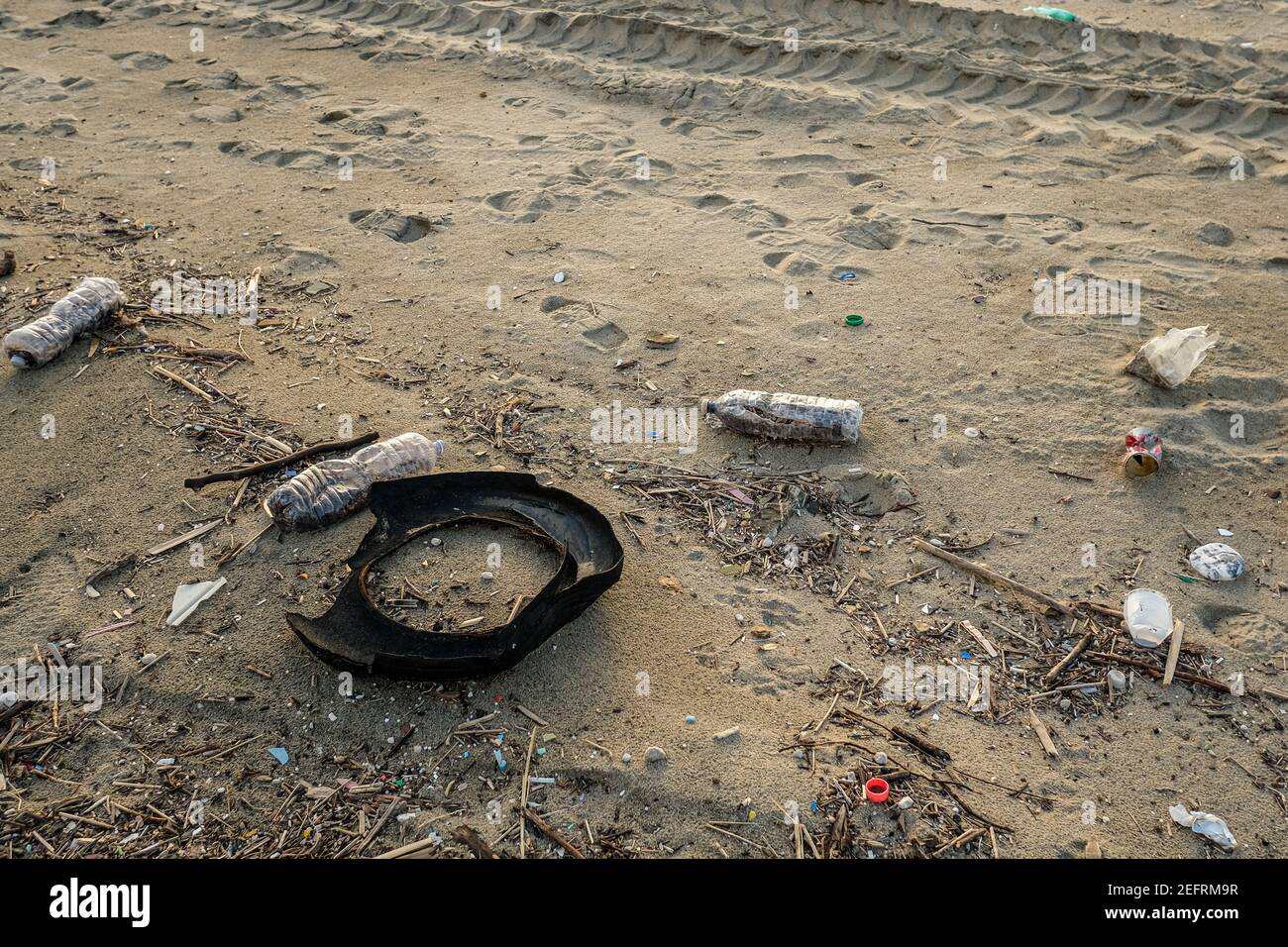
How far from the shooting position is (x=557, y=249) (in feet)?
17.6

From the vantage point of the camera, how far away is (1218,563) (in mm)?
3473

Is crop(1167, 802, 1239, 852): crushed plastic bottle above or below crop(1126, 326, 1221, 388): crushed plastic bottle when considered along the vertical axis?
below

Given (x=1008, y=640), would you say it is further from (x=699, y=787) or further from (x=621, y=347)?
(x=621, y=347)

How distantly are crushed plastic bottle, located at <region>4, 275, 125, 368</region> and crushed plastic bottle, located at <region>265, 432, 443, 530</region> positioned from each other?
1656 mm

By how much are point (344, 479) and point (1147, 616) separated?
293 cm

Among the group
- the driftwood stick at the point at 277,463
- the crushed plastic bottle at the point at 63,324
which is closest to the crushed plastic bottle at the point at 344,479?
the driftwood stick at the point at 277,463

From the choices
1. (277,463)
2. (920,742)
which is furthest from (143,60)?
(920,742)

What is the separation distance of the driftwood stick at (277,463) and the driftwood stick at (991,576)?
226cm

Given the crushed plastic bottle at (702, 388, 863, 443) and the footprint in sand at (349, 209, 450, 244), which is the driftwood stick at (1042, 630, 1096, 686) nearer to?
the crushed plastic bottle at (702, 388, 863, 443)

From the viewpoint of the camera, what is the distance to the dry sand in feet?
9.28

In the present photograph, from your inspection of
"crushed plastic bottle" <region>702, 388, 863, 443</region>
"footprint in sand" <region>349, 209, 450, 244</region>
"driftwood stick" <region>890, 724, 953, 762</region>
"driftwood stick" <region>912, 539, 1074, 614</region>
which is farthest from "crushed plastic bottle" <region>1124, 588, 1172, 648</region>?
"footprint in sand" <region>349, 209, 450, 244</region>

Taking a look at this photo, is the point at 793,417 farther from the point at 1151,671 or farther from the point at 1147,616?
the point at 1151,671

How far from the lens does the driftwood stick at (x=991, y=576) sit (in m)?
3.37
